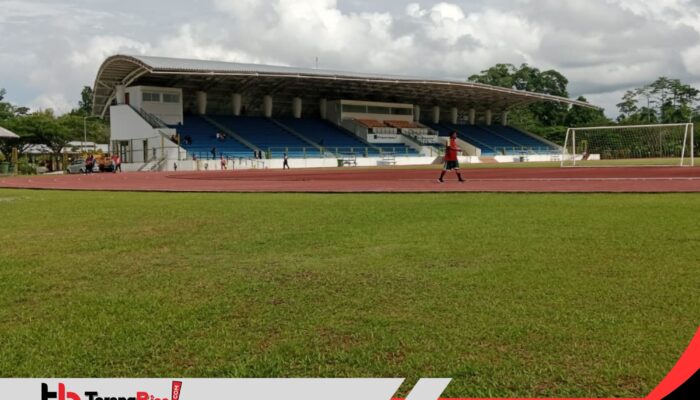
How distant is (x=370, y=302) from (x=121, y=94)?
56497 mm

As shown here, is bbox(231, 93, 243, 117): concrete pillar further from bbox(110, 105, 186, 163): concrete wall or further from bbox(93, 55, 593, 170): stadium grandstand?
bbox(110, 105, 186, 163): concrete wall

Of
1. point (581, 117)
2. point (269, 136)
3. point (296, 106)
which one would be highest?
point (581, 117)

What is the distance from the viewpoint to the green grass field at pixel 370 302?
3.39 meters

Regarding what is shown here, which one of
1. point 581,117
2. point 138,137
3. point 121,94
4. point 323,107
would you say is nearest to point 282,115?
point 323,107

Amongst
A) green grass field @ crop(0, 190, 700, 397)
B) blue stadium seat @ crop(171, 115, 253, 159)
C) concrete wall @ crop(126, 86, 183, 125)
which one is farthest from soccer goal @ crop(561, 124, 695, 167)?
concrete wall @ crop(126, 86, 183, 125)

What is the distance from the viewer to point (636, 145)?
148ft

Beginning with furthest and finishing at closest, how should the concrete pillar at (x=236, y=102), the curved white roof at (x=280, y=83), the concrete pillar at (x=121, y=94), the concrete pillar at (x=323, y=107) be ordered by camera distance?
the concrete pillar at (x=323, y=107) → the concrete pillar at (x=236, y=102) → the concrete pillar at (x=121, y=94) → the curved white roof at (x=280, y=83)

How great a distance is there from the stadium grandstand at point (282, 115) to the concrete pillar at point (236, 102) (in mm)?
101

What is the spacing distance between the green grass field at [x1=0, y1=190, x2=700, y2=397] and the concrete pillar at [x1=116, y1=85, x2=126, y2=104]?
50.2 metres

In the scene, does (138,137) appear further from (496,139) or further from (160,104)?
(496,139)

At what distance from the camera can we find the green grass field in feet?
11.1

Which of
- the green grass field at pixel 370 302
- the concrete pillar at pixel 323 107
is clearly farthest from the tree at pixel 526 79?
the green grass field at pixel 370 302

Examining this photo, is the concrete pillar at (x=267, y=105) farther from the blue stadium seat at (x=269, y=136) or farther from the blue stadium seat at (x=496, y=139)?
the blue stadium seat at (x=496, y=139)

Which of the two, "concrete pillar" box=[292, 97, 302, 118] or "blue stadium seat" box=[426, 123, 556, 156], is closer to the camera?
"concrete pillar" box=[292, 97, 302, 118]
